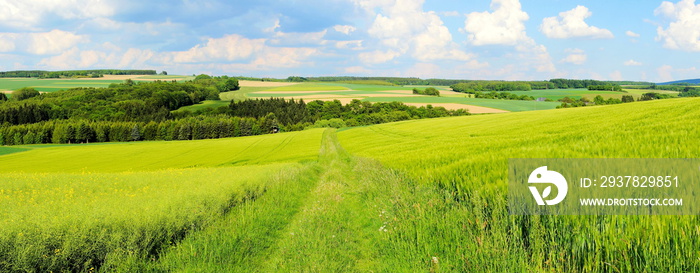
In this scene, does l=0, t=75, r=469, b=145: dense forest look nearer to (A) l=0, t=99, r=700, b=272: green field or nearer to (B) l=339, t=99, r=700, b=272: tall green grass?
(A) l=0, t=99, r=700, b=272: green field

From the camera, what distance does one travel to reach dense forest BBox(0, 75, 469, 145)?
86.2 metres

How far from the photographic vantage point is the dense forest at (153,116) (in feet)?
283

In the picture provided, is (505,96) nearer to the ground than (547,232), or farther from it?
farther from it

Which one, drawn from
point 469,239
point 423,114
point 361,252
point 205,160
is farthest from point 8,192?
point 423,114

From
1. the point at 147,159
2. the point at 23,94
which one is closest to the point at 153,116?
the point at 23,94

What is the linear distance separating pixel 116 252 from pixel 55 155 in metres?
62.1

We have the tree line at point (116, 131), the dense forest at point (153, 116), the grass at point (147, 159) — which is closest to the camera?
the grass at point (147, 159)

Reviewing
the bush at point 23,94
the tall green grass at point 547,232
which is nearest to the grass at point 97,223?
the tall green grass at point 547,232

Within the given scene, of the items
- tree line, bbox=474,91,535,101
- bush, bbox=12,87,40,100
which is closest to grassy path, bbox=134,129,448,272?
tree line, bbox=474,91,535,101

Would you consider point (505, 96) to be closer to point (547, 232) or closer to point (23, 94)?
point (547, 232)

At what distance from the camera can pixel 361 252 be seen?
7.08m

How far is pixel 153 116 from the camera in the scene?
131 m

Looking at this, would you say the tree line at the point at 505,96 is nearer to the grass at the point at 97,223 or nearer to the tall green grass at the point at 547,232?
the tall green grass at the point at 547,232

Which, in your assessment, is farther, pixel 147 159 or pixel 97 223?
pixel 147 159
